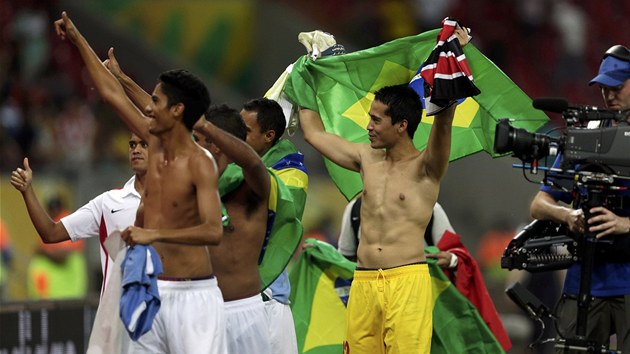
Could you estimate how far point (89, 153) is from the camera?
17.7 meters

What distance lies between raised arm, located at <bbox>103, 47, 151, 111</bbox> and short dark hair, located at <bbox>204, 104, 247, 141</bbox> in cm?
39

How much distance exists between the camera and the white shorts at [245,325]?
304 inches

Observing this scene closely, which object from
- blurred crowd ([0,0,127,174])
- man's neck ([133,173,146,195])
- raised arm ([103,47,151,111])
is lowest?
man's neck ([133,173,146,195])

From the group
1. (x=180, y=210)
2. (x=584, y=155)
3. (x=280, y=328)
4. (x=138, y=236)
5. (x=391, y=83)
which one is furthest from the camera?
(x=391, y=83)

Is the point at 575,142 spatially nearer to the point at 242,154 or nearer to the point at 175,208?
the point at 242,154

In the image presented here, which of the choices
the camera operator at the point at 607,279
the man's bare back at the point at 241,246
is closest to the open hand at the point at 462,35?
the camera operator at the point at 607,279

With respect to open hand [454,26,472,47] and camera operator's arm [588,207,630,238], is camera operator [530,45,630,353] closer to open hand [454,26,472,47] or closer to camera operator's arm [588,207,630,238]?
camera operator's arm [588,207,630,238]

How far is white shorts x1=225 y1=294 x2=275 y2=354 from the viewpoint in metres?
7.71

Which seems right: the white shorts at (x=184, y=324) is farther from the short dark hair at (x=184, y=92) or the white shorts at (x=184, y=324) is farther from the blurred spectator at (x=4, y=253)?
the blurred spectator at (x=4, y=253)

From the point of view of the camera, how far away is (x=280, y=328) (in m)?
8.34

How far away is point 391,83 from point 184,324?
263cm

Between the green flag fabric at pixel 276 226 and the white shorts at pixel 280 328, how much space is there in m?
0.30

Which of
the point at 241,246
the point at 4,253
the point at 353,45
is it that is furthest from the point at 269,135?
the point at 353,45

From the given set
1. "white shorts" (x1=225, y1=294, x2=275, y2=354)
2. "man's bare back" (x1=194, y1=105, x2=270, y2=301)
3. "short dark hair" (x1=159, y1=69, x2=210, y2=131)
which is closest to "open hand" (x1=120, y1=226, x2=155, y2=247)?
"short dark hair" (x1=159, y1=69, x2=210, y2=131)
